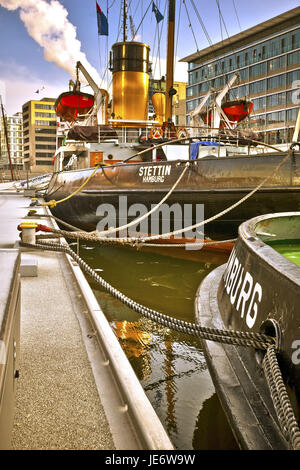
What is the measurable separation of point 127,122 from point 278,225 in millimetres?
10187

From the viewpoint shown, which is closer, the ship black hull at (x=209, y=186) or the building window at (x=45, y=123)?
the ship black hull at (x=209, y=186)

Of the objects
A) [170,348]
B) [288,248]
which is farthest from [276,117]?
[170,348]

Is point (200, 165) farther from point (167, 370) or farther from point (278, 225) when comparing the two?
point (167, 370)

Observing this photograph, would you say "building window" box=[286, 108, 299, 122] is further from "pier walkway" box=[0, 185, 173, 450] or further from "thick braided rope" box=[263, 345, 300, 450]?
"thick braided rope" box=[263, 345, 300, 450]

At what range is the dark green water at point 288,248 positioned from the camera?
4.11 metres

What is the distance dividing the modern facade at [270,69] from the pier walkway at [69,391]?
4095cm

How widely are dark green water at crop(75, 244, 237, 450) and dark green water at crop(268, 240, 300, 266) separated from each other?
1291mm

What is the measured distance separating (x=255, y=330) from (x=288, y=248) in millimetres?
2135

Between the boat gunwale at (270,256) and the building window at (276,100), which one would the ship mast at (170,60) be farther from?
the building window at (276,100)

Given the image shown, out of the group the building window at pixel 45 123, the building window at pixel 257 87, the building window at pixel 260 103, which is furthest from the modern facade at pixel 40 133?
the building window at pixel 260 103

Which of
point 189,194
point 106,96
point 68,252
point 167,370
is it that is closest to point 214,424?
point 167,370

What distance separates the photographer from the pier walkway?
1.73 m

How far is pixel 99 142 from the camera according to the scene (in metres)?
12.1

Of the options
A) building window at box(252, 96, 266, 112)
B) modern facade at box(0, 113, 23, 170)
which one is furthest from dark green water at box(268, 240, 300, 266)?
modern facade at box(0, 113, 23, 170)
